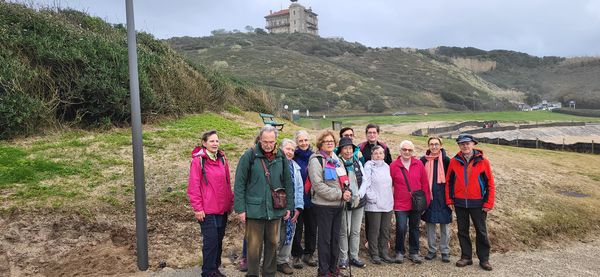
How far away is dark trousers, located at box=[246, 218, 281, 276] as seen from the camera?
13.7 ft

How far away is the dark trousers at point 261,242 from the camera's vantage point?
4.16 metres

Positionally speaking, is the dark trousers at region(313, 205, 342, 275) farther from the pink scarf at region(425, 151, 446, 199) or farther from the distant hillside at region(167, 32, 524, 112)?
the distant hillside at region(167, 32, 524, 112)

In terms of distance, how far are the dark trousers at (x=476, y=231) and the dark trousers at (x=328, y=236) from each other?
1.76m

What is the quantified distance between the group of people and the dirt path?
0.14 m

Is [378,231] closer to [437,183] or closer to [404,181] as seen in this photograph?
[404,181]

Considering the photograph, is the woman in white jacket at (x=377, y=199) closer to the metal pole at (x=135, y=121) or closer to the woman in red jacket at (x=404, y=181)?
the woman in red jacket at (x=404, y=181)

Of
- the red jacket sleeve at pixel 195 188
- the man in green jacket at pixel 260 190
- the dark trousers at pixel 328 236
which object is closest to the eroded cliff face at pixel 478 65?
the dark trousers at pixel 328 236

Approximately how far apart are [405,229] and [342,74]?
71.1m

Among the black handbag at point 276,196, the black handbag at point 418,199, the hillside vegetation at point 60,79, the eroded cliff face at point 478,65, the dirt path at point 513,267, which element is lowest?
the dirt path at point 513,267

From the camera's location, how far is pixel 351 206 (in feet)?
15.4

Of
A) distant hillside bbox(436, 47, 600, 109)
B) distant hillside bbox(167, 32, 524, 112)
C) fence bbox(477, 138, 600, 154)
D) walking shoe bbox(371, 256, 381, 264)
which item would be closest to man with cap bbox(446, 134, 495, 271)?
walking shoe bbox(371, 256, 381, 264)

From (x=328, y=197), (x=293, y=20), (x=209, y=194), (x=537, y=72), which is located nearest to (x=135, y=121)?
(x=209, y=194)

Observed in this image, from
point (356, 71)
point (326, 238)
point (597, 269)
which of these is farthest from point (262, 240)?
point (356, 71)

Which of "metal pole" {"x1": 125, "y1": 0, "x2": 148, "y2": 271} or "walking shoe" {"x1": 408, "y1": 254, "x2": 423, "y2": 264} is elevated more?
"metal pole" {"x1": 125, "y1": 0, "x2": 148, "y2": 271}
